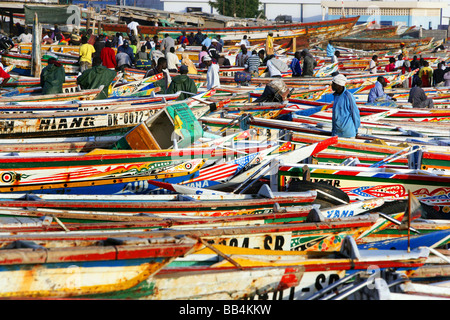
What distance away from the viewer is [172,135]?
30.8 ft

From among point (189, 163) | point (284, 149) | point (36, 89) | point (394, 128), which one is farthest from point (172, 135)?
point (36, 89)

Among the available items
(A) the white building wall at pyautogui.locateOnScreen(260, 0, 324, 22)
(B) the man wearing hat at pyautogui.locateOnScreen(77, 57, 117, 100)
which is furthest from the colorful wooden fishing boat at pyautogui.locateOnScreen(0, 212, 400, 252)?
(A) the white building wall at pyautogui.locateOnScreen(260, 0, 324, 22)

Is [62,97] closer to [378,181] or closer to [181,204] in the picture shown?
[181,204]

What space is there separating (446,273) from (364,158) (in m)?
4.52

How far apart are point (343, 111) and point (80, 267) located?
637 centimetres

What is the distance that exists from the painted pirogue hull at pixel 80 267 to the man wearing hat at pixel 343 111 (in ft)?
18.5

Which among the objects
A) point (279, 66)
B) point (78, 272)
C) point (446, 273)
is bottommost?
point (446, 273)

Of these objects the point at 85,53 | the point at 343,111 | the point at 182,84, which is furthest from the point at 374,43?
the point at 343,111

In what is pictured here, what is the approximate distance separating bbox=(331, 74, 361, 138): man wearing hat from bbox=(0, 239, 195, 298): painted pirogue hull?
5.63 meters

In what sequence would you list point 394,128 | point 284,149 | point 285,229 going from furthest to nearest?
point 394,128
point 284,149
point 285,229

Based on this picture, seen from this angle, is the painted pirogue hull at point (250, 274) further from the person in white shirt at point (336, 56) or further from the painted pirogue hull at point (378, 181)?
the person in white shirt at point (336, 56)

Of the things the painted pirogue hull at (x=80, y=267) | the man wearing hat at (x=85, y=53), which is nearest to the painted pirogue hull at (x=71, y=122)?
the painted pirogue hull at (x=80, y=267)

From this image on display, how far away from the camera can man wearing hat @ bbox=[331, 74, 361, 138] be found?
9388 millimetres

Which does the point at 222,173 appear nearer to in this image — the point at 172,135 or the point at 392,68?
the point at 172,135
